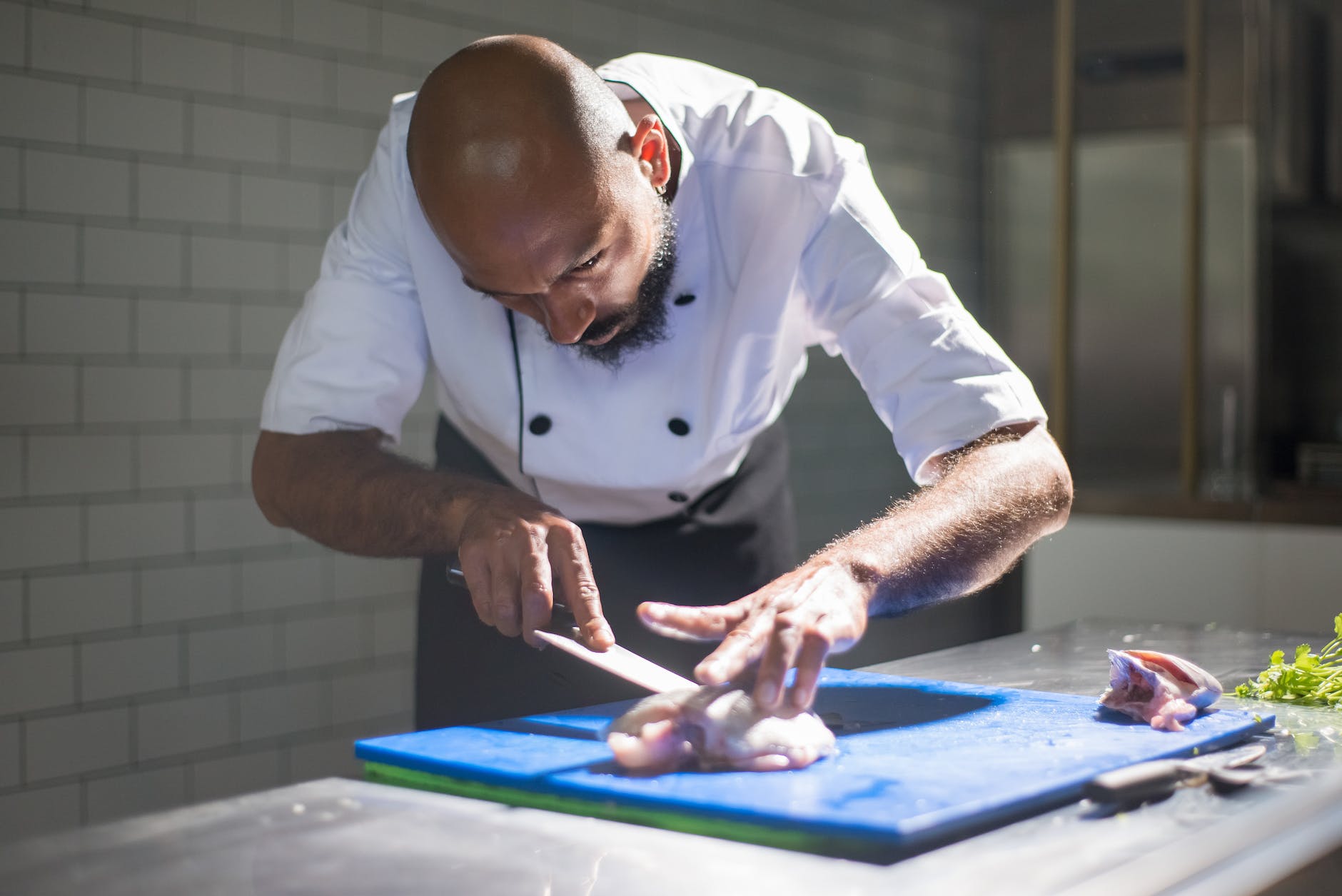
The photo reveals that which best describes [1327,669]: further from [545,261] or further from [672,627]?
[545,261]

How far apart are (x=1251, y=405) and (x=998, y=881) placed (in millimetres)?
3061

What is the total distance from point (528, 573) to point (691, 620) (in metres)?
0.20

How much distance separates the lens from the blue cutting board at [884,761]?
0.89 m

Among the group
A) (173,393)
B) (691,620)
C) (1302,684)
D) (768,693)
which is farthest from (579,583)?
(173,393)

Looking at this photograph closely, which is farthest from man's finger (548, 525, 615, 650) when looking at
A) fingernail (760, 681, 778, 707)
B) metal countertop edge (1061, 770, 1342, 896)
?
metal countertop edge (1061, 770, 1342, 896)

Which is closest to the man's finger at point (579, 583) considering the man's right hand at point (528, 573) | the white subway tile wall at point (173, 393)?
the man's right hand at point (528, 573)

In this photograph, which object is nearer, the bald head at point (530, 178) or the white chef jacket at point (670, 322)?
the bald head at point (530, 178)

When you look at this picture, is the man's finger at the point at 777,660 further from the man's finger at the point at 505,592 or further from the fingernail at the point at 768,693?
the man's finger at the point at 505,592

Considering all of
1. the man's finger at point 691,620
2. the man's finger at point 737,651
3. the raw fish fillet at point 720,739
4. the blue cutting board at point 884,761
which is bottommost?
the blue cutting board at point 884,761

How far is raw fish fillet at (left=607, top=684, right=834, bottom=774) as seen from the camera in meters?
1.01

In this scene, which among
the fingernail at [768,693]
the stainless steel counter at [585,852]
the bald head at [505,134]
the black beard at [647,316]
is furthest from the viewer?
the black beard at [647,316]

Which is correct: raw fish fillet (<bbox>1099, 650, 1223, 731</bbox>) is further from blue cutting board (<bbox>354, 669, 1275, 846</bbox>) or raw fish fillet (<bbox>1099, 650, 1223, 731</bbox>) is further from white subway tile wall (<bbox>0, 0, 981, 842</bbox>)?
white subway tile wall (<bbox>0, 0, 981, 842</bbox>)

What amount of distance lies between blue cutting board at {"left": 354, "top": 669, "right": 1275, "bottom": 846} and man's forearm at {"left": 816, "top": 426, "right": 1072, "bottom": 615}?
113 millimetres

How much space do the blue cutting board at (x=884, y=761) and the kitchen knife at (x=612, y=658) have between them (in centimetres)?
4
